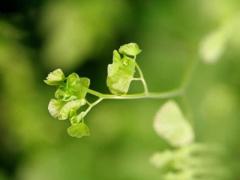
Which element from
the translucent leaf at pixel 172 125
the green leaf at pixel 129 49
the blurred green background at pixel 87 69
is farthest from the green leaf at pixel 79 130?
the blurred green background at pixel 87 69

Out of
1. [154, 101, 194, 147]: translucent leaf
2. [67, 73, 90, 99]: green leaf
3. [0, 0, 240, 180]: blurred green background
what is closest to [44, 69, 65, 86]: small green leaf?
[67, 73, 90, 99]: green leaf

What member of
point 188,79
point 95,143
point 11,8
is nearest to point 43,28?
point 11,8

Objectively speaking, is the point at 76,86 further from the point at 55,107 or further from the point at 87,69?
the point at 87,69

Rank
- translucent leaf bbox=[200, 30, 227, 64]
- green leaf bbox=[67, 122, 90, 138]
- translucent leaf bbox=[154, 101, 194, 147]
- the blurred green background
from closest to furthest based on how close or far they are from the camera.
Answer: green leaf bbox=[67, 122, 90, 138] < translucent leaf bbox=[154, 101, 194, 147] < translucent leaf bbox=[200, 30, 227, 64] < the blurred green background

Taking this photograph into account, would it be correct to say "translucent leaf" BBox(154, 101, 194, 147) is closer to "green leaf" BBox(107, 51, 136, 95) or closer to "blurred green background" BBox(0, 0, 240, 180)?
"green leaf" BBox(107, 51, 136, 95)

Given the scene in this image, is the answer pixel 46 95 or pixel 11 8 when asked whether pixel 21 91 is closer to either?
pixel 46 95
